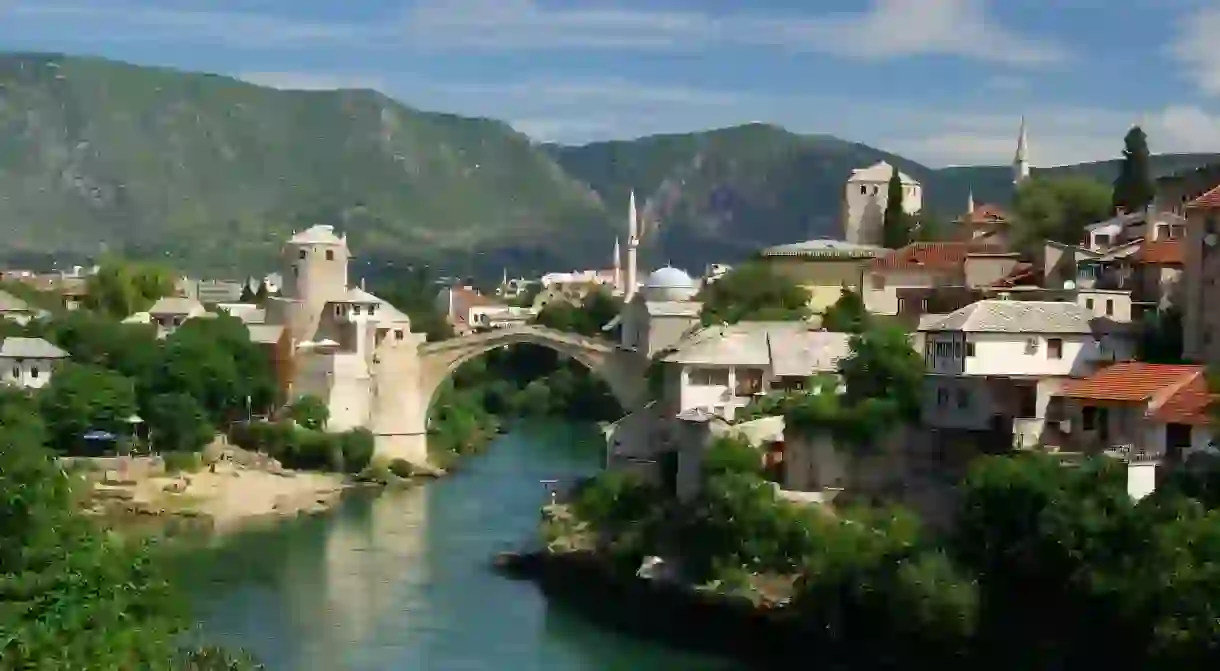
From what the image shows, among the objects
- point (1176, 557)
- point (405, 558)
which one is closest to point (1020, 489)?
point (1176, 557)

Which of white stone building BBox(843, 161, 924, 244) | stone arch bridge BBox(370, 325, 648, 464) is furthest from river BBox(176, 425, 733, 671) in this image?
white stone building BBox(843, 161, 924, 244)

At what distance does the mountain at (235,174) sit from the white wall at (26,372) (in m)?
81.3

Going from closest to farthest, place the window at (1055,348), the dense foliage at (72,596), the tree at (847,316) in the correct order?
the dense foliage at (72,596)
the window at (1055,348)
the tree at (847,316)

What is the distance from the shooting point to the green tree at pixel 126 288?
53.9 m

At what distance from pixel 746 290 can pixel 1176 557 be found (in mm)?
19393

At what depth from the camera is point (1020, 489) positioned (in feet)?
73.9

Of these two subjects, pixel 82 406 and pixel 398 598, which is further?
pixel 82 406

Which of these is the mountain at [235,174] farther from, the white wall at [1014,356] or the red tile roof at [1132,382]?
the red tile roof at [1132,382]

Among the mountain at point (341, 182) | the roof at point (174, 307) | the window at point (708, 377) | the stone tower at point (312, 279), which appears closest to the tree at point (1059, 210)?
the window at point (708, 377)

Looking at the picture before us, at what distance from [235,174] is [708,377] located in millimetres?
127991

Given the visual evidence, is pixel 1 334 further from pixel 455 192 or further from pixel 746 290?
pixel 455 192

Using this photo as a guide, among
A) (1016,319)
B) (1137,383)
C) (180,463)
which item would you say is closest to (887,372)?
(1016,319)

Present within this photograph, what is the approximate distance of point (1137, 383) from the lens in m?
24.5

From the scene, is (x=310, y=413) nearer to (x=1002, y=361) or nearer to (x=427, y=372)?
(x=427, y=372)
